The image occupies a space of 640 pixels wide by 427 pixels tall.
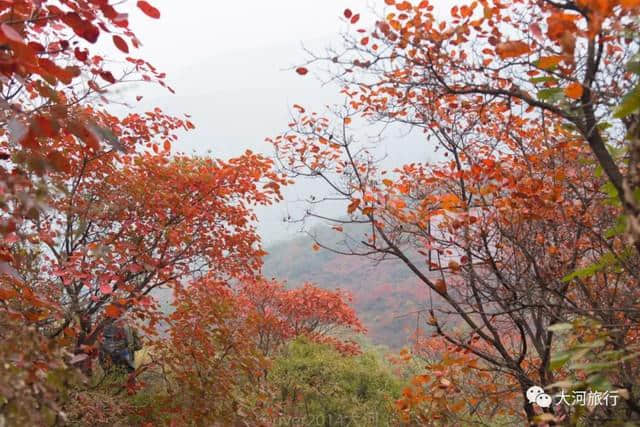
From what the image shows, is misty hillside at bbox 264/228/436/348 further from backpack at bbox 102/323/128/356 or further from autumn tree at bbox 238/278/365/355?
backpack at bbox 102/323/128/356

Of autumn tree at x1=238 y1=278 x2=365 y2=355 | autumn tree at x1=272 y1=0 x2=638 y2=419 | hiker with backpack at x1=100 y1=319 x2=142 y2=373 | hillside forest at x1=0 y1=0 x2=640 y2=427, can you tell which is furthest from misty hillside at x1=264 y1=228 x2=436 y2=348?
autumn tree at x1=272 y1=0 x2=638 y2=419

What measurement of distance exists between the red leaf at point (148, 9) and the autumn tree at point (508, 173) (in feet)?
3.92

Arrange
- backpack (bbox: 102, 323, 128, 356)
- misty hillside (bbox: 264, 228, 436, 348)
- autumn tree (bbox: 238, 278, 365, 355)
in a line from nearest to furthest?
1. backpack (bbox: 102, 323, 128, 356)
2. autumn tree (bbox: 238, 278, 365, 355)
3. misty hillside (bbox: 264, 228, 436, 348)

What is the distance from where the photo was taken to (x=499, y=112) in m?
4.51

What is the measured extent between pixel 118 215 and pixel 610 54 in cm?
505

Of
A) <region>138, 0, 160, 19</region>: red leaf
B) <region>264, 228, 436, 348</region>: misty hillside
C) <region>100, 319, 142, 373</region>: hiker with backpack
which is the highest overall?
<region>264, 228, 436, 348</region>: misty hillside

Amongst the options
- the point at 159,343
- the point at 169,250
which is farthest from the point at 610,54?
the point at 169,250

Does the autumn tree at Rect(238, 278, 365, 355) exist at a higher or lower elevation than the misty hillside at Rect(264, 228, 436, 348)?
lower

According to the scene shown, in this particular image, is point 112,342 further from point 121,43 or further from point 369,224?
point 121,43

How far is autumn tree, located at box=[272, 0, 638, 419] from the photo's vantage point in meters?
2.01

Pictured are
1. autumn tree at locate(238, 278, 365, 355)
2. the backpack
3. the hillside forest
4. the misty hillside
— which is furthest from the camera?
the misty hillside

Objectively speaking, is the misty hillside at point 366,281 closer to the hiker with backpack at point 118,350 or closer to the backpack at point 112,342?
the hiker with backpack at point 118,350

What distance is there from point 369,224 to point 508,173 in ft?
6.97

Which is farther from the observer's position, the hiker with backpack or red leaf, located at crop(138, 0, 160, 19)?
the hiker with backpack
